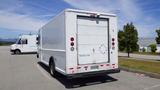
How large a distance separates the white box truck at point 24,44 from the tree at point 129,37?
1493cm

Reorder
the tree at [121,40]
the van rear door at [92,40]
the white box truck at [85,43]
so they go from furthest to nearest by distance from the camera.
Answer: the tree at [121,40] → the van rear door at [92,40] → the white box truck at [85,43]

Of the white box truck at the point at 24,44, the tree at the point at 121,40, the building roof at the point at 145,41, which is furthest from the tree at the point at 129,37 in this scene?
the building roof at the point at 145,41

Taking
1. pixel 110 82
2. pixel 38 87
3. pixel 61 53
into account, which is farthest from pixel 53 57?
pixel 110 82

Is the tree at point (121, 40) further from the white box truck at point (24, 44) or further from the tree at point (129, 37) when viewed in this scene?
the white box truck at point (24, 44)

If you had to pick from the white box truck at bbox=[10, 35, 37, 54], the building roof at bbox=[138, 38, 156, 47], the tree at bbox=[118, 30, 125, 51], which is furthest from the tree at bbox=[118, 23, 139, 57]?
the building roof at bbox=[138, 38, 156, 47]

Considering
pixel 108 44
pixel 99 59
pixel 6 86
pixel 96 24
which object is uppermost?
pixel 96 24

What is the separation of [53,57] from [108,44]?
303 centimetres

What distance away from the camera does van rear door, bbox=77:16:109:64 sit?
8.29m

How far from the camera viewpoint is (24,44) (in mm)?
29438

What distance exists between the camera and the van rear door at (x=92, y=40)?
8289 millimetres

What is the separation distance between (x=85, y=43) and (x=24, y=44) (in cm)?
2269

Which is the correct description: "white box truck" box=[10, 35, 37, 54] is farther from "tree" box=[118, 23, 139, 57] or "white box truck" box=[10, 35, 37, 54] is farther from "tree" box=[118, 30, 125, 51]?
"tree" box=[118, 23, 139, 57]

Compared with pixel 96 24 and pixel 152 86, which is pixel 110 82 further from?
pixel 96 24

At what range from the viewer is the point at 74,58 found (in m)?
8.00
